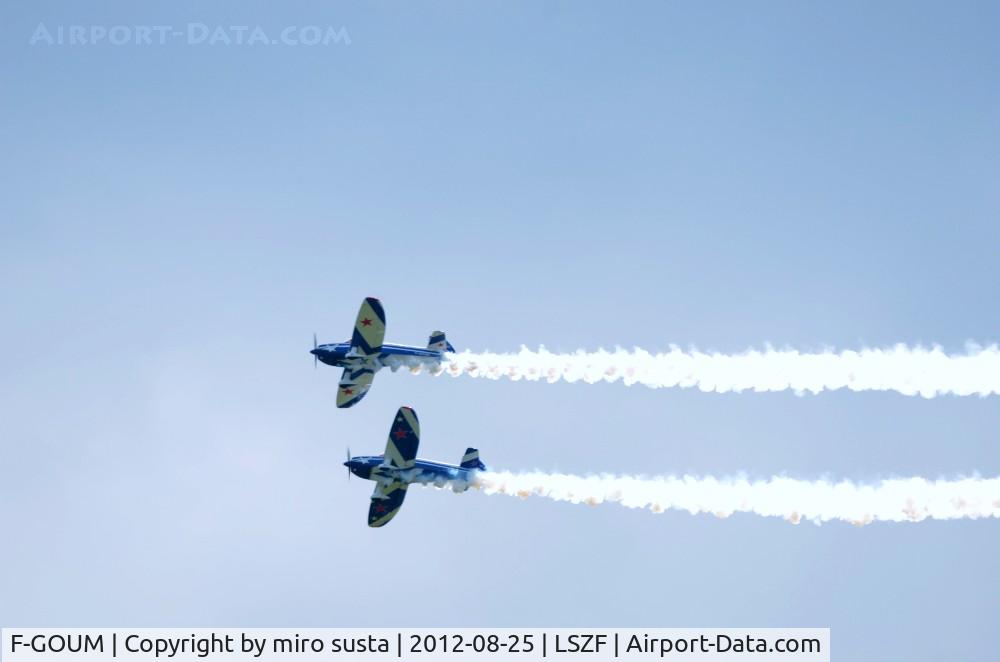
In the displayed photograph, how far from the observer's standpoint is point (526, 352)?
61.3 metres

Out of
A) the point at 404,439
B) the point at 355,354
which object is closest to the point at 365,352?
the point at 355,354

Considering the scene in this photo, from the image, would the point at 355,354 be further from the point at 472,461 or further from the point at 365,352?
the point at 472,461

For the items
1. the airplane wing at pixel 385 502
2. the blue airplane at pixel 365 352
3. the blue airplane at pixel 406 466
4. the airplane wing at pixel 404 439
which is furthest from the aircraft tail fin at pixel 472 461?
the blue airplane at pixel 365 352

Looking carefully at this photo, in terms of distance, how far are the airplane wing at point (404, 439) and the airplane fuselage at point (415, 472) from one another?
290 millimetres

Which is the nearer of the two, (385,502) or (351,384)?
(385,502)

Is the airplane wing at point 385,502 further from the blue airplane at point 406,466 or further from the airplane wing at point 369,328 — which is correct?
the airplane wing at point 369,328

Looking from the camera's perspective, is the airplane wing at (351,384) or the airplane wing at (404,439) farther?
A: the airplane wing at (351,384)

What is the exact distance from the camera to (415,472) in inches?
2430

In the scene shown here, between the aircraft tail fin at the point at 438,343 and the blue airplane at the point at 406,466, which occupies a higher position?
the aircraft tail fin at the point at 438,343

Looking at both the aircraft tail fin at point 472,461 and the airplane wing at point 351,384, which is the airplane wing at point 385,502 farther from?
the airplane wing at point 351,384

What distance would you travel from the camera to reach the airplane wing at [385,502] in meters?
62.6

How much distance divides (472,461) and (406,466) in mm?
2503

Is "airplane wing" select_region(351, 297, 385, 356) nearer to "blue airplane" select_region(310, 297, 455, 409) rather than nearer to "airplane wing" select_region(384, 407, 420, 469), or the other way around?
"blue airplane" select_region(310, 297, 455, 409)

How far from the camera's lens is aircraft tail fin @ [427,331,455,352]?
63969mm
